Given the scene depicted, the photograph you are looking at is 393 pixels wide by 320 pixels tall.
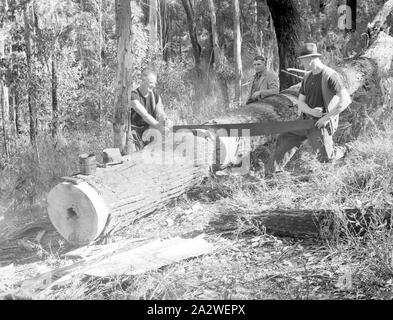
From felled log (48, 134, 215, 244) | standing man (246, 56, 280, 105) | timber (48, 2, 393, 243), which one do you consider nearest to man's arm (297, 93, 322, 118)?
timber (48, 2, 393, 243)

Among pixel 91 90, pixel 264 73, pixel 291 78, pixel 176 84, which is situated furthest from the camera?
pixel 176 84

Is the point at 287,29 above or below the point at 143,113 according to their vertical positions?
above

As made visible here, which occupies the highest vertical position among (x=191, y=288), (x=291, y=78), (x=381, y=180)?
(x=291, y=78)

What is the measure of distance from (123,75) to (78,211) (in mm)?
2778

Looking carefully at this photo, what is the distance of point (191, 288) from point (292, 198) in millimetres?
2128

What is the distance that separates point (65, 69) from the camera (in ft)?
41.4

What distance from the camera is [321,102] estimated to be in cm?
660

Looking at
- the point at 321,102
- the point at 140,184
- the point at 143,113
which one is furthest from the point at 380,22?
the point at 140,184

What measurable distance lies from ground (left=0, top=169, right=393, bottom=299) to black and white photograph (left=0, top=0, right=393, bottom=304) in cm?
2

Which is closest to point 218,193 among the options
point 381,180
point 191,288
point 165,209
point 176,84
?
point 165,209

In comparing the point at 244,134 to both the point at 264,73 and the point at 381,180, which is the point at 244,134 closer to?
the point at 264,73

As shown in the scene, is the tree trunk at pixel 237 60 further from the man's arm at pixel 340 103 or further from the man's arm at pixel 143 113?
the man's arm at pixel 340 103

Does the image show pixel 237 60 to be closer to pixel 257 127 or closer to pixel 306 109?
pixel 257 127
